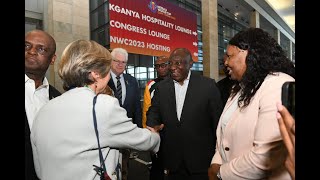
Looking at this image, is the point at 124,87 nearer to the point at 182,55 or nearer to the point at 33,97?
the point at 182,55

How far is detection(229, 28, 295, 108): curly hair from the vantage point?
1377 mm

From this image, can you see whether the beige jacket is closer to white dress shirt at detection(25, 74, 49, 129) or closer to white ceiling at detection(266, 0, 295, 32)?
white dress shirt at detection(25, 74, 49, 129)

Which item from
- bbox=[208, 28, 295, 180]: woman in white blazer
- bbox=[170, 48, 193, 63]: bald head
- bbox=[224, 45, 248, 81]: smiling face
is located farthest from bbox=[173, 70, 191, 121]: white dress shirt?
bbox=[224, 45, 248, 81]: smiling face

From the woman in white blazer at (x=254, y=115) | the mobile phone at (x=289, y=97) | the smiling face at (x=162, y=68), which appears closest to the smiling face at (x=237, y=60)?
the woman in white blazer at (x=254, y=115)

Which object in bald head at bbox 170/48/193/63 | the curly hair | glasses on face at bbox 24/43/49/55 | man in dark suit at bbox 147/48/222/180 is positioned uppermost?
bald head at bbox 170/48/193/63

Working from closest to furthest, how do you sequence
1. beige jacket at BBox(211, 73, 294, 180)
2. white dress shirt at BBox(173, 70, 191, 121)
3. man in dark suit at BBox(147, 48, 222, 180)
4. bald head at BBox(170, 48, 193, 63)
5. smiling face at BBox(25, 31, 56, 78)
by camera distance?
beige jacket at BBox(211, 73, 294, 180)
smiling face at BBox(25, 31, 56, 78)
man in dark suit at BBox(147, 48, 222, 180)
white dress shirt at BBox(173, 70, 191, 121)
bald head at BBox(170, 48, 193, 63)

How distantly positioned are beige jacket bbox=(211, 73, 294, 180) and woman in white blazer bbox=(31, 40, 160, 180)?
480mm

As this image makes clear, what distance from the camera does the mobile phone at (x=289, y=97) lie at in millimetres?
601

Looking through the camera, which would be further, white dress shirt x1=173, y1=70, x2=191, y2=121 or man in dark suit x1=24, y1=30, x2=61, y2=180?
white dress shirt x1=173, y1=70, x2=191, y2=121

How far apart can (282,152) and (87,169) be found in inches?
35.7

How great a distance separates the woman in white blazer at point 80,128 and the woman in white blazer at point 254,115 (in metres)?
0.48

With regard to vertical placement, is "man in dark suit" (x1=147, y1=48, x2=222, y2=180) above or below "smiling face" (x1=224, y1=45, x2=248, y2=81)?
below

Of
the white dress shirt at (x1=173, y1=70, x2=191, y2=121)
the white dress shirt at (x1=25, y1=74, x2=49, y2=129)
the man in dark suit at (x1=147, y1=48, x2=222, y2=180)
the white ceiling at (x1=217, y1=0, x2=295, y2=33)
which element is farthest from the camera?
the white ceiling at (x1=217, y1=0, x2=295, y2=33)
